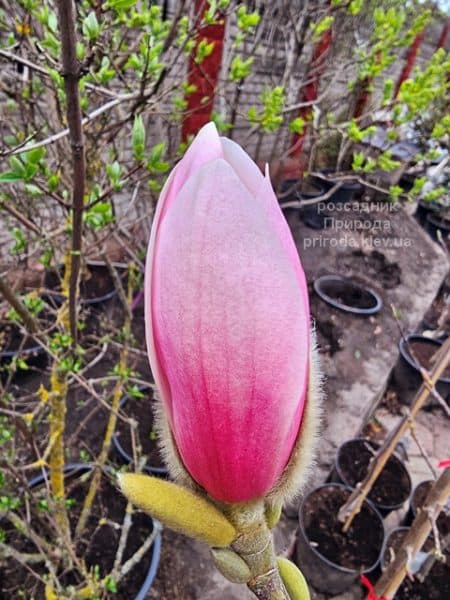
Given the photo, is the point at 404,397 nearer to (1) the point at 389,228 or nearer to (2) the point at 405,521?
(2) the point at 405,521

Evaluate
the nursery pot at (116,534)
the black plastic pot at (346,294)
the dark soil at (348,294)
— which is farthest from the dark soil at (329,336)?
the nursery pot at (116,534)

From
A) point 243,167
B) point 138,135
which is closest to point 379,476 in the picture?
point 138,135

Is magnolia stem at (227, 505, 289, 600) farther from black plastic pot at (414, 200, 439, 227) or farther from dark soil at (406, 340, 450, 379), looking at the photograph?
black plastic pot at (414, 200, 439, 227)

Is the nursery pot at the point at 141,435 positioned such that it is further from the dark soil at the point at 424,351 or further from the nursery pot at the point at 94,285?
the dark soil at the point at 424,351

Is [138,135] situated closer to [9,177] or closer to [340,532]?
[9,177]

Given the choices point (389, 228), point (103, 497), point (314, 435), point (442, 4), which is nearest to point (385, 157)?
point (103, 497)
